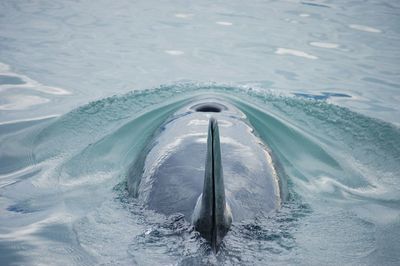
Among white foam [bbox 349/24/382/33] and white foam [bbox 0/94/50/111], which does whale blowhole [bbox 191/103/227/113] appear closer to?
white foam [bbox 0/94/50/111]

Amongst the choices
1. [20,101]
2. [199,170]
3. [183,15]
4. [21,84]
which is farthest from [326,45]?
[199,170]

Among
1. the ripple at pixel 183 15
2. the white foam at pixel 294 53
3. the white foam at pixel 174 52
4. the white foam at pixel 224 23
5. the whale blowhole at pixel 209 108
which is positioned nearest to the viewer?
the whale blowhole at pixel 209 108

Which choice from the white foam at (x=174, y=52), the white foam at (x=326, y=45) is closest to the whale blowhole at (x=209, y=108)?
the white foam at (x=174, y=52)

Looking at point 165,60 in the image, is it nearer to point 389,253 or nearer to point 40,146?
point 40,146

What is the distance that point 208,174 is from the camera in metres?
4.98

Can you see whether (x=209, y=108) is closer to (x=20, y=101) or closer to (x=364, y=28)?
(x=20, y=101)

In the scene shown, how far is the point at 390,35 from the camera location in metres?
16.4

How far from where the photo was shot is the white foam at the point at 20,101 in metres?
11.2

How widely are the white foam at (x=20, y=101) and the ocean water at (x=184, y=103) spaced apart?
0.13 feet

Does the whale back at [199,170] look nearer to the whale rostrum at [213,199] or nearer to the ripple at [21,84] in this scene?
the whale rostrum at [213,199]

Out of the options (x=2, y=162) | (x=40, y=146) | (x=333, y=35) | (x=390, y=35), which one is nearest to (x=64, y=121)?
(x=40, y=146)

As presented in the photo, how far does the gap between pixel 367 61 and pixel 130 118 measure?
6967mm

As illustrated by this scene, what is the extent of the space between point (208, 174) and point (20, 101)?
7.57 meters

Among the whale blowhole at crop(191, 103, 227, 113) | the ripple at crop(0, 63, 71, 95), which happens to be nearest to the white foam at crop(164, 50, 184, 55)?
the ripple at crop(0, 63, 71, 95)
